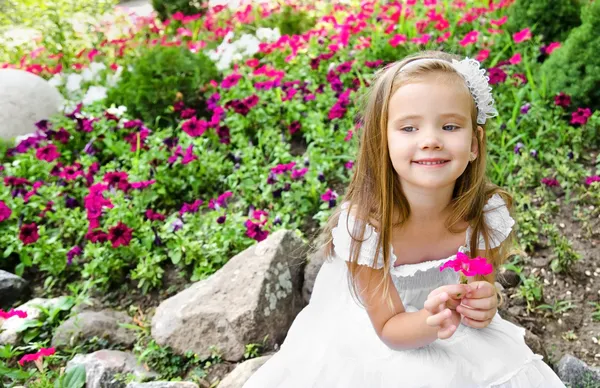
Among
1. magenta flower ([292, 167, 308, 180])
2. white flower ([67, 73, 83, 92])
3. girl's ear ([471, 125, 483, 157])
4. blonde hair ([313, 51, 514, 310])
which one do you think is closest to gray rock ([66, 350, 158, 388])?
blonde hair ([313, 51, 514, 310])

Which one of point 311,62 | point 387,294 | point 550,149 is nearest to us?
point 387,294

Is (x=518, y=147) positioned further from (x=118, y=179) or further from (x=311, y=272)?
(x=118, y=179)

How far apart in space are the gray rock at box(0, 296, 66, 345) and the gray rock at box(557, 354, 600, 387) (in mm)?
2085

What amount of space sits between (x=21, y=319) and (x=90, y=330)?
1.12 feet

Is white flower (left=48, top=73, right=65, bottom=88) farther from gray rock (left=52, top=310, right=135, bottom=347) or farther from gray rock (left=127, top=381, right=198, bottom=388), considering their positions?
gray rock (left=127, top=381, right=198, bottom=388)

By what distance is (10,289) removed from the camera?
299 cm

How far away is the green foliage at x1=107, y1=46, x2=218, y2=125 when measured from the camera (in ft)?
13.7

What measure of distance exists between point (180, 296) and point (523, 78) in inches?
95.9

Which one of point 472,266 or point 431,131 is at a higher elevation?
point 431,131

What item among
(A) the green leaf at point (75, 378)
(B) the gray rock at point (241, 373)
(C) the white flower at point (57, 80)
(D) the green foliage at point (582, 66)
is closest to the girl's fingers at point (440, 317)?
(B) the gray rock at point (241, 373)

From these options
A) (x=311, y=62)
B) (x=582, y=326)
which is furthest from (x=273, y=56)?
(x=582, y=326)

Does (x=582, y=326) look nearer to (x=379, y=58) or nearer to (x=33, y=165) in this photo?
(x=379, y=58)

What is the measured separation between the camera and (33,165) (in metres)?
3.74

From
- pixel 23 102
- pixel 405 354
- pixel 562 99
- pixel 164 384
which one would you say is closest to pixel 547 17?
pixel 562 99
